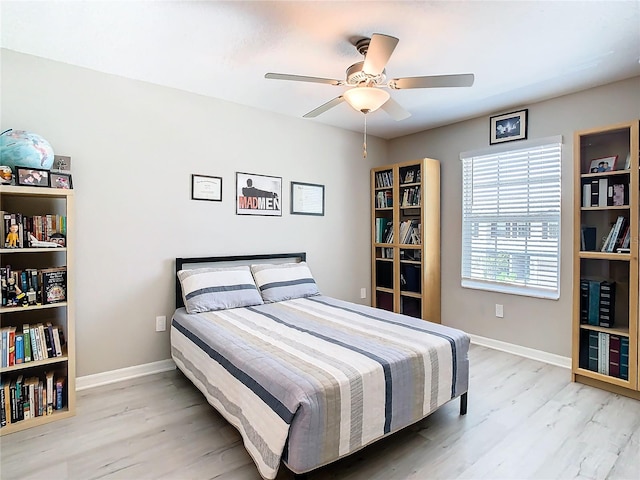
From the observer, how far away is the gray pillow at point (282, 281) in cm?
330

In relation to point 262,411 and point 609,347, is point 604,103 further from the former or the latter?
point 262,411

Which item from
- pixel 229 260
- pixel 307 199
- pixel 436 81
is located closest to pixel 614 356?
pixel 436 81

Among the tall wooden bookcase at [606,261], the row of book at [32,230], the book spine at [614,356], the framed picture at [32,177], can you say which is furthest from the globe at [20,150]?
the book spine at [614,356]

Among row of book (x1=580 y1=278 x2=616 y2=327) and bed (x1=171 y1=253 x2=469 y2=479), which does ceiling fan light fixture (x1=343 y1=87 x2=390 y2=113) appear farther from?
row of book (x1=580 y1=278 x2=616 y2=327)

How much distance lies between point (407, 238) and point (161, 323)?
9.01 feet

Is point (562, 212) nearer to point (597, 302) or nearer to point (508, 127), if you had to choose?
point (597, 302)

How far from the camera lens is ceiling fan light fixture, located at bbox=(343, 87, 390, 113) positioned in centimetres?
218

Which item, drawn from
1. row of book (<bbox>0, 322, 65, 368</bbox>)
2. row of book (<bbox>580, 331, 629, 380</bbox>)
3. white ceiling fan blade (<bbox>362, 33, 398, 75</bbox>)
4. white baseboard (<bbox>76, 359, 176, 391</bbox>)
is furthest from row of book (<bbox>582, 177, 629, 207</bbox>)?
row of book (<bbox>0, 322, 65, 368</bbox>)

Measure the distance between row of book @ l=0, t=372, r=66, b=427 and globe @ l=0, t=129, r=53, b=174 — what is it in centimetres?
135

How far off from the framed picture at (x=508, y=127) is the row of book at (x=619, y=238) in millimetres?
1191

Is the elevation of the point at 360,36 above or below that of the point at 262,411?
above

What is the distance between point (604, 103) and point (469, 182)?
4.30ft

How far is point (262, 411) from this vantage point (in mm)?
1696

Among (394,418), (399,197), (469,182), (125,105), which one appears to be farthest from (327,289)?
(125,105)
